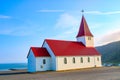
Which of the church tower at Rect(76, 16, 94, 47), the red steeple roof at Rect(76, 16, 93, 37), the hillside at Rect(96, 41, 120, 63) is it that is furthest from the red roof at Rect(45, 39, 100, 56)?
the hillside at Rect(96, 41, 120, 63)

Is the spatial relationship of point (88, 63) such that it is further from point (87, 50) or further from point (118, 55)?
point (118, 55)

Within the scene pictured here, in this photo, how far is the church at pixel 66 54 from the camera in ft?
138

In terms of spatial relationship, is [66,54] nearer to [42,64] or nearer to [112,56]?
[42,64]

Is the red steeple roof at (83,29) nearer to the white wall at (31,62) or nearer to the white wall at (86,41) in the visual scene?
the white wall at (86,41)

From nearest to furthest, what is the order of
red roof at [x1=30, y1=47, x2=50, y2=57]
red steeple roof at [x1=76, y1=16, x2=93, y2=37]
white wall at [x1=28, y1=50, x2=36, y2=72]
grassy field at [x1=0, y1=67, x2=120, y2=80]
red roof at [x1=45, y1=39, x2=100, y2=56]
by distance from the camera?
grassy field at [x1=0, y1=67, x2=120, y2=80] → white wall at [x1=28, y1=50, x2=36, y2=72] → red roof at [x1=30, y1=47, x2=50, y2=57] → red roof at [x1=45, y1=39, x2=100, y2=56] → red steeple roof at [x1=76, y1=16, x2=93, y2=37]

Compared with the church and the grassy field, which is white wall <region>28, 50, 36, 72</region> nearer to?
the church

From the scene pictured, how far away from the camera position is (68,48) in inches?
1854

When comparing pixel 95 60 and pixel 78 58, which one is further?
pixel 95 60

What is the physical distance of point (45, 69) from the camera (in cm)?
4225

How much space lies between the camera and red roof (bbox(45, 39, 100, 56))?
4419 cm

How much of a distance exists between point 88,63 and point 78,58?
154 inches

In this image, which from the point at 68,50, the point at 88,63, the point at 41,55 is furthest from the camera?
the point at 88,63

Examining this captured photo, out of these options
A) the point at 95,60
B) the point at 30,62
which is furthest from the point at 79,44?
the point at 30,62

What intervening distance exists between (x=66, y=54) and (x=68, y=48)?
2.82 m
